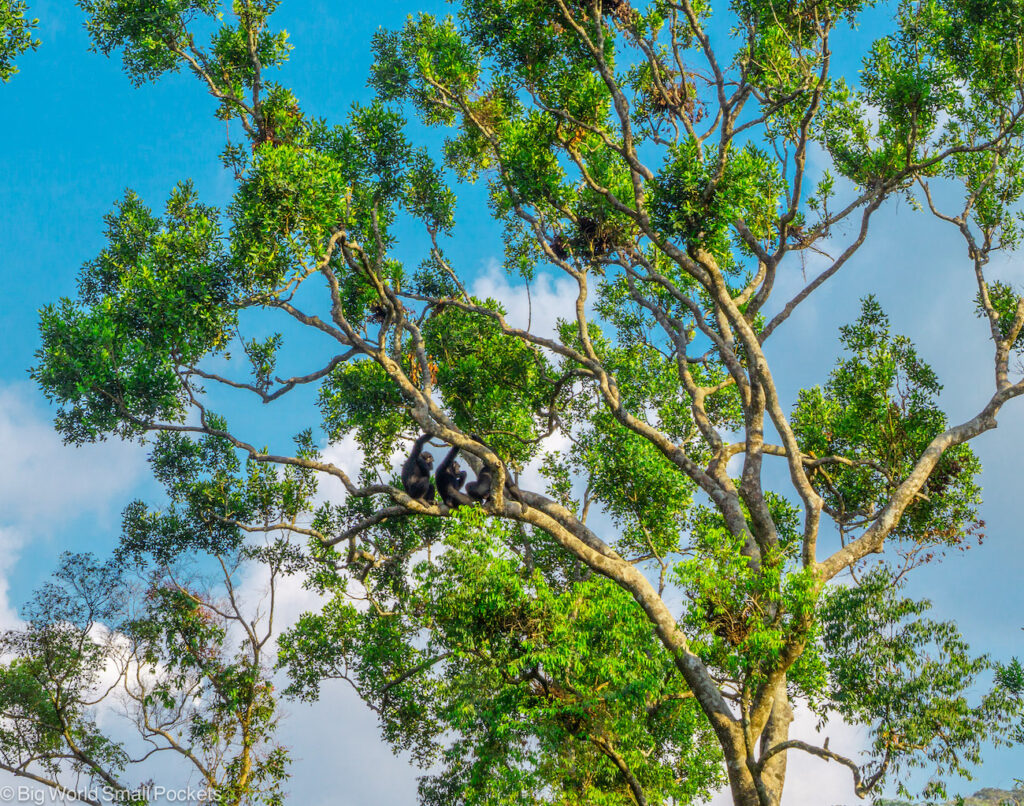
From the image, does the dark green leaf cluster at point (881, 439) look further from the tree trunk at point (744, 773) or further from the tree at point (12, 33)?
the tree at point (12, 33)

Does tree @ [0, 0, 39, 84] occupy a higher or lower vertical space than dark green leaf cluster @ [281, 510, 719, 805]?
higher

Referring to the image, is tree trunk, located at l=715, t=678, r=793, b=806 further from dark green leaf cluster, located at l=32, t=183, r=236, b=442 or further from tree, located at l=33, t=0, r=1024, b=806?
dark green leaf cluster, located at l=32, t=183, r=236, b=442

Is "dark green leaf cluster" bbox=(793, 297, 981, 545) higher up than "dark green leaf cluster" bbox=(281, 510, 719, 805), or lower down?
higher up

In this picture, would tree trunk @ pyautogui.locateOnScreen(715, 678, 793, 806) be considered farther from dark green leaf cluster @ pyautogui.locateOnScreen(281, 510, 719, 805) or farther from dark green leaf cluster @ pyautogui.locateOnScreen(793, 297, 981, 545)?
dark green leaf cluster @ pyautogui.locateOnScreen(793, 297, 981, 545)

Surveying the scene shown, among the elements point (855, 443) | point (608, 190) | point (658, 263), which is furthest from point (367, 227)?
point (855, 443)

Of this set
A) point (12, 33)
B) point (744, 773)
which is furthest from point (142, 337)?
point (744, 773)

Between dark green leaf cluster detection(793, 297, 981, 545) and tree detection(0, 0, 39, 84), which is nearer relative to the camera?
tree detection(0, 0, 39, 84)

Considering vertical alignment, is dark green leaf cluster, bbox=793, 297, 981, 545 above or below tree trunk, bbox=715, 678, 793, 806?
above

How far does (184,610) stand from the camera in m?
17.9

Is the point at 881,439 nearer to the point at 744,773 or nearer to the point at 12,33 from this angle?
the point at 744,773

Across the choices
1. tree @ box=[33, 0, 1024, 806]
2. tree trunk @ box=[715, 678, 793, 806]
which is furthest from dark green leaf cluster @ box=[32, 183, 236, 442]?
tree trunk @ box=[715, 678, 793, 806]

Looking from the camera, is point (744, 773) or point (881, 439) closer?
point (744, 773)

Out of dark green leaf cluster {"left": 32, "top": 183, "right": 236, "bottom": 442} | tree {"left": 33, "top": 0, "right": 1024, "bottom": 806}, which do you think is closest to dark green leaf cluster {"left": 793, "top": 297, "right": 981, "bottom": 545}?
tree {"left": 33, "top": 0, "right": 1024, "bottom": 806}

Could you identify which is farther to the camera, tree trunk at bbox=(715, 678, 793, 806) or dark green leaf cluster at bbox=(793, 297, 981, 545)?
dark green leaf cluster at bbox=(793, 297, 981, 545)
